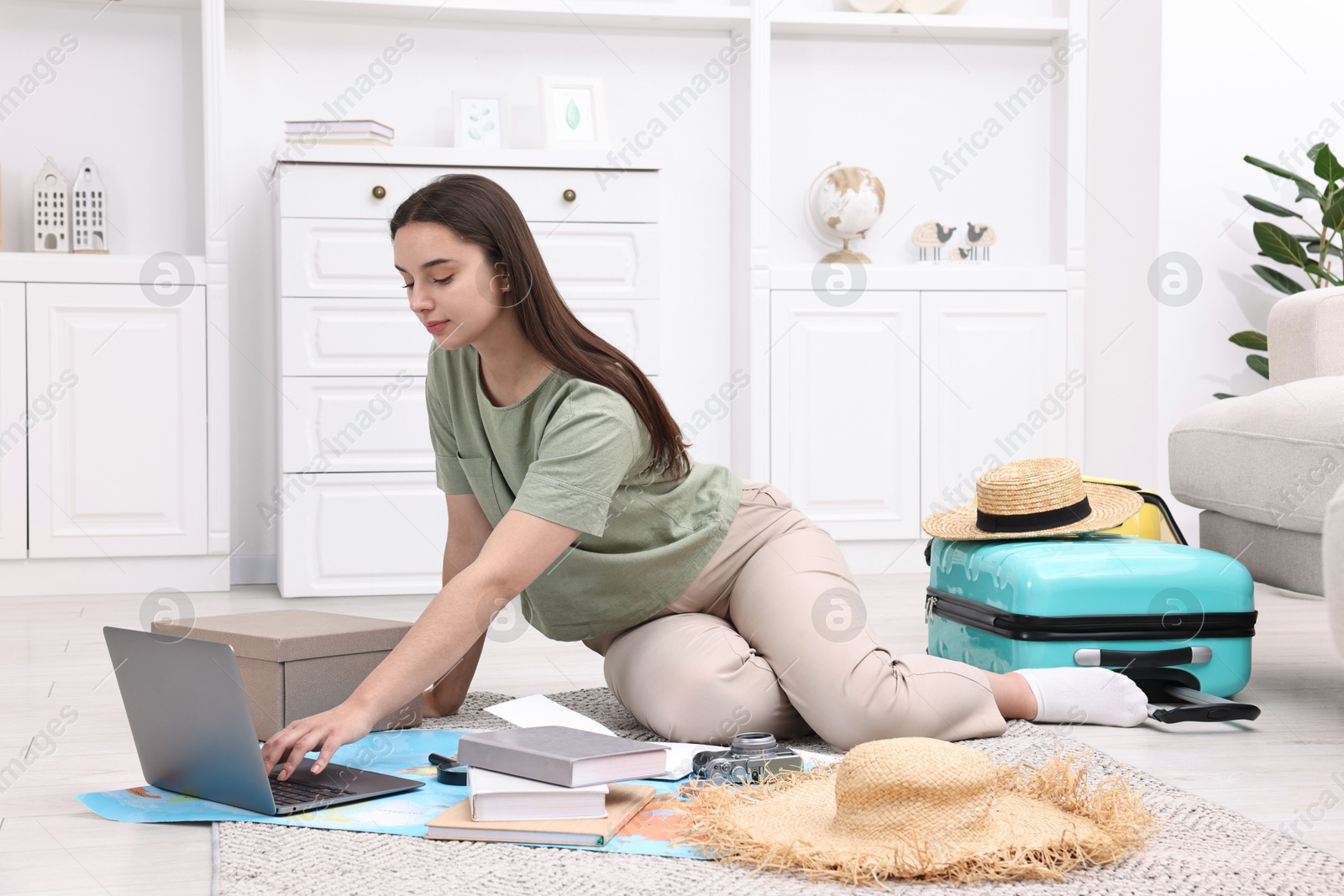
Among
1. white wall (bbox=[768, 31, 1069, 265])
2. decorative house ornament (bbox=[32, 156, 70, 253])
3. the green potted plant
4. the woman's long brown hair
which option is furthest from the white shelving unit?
the woman's long brown hair

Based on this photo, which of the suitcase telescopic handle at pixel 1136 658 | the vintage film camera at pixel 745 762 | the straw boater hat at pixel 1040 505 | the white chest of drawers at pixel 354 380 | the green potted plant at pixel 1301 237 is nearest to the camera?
the vintage film camera at pixel 745 762

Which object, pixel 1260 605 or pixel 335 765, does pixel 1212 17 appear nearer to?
pixel 1260 605

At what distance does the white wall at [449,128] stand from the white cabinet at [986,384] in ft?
2.15

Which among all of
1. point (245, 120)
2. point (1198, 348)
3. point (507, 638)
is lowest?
point (507, 638)

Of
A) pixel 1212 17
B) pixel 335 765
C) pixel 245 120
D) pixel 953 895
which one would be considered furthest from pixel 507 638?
pixel 1212 17

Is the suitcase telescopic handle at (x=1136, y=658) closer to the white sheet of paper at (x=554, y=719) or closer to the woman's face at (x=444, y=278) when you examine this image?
the white sheet of paper at (x=554, y=719)

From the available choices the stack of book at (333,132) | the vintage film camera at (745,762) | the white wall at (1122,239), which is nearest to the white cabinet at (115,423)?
the stack of book at (333,132)

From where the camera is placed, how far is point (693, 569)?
1744 millimetres

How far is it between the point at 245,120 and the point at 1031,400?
2436mm

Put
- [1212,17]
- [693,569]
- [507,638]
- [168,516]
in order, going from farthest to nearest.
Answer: [1212,17]
[168,516]
[507,638]
[693,569]

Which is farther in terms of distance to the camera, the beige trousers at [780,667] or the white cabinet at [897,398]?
the white cabinet at [897,398]

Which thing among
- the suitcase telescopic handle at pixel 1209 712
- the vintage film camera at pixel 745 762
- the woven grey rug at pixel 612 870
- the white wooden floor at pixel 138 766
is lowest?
the white wooden floor at pixel 138 766

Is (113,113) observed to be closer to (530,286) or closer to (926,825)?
(530,286)

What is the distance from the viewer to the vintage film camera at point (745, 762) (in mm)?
1415
